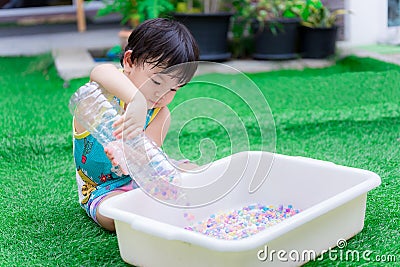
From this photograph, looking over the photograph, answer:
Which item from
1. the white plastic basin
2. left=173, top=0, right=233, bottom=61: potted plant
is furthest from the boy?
left=173, top=0, right=233, bottom=61: potted plant

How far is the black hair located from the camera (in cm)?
143

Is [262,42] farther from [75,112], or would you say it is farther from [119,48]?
[75,112]

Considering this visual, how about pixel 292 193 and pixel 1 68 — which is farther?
pixel 1 68

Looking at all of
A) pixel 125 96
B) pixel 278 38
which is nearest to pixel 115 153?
pixel 125 96

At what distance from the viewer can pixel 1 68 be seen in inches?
151

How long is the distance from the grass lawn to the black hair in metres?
Answer: 0.35

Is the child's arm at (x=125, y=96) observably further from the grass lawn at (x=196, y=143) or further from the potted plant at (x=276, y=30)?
the potted plant at (x=276, y=30)

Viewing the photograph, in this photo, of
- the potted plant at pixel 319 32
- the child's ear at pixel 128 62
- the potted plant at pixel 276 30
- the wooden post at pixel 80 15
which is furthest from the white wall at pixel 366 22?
the child's ear at pixel 128 62

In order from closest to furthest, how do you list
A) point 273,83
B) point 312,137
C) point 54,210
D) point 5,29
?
1. point 54,210
2. point 312,137
3. point 273,83
4. point 5,29

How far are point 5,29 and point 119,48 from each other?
2450 mm

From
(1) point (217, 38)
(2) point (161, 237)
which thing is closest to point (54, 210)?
(2) point (161, 237)

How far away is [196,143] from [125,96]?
913mm

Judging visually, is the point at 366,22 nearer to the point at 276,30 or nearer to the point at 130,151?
the point at 276,30

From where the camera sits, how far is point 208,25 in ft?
11.8
